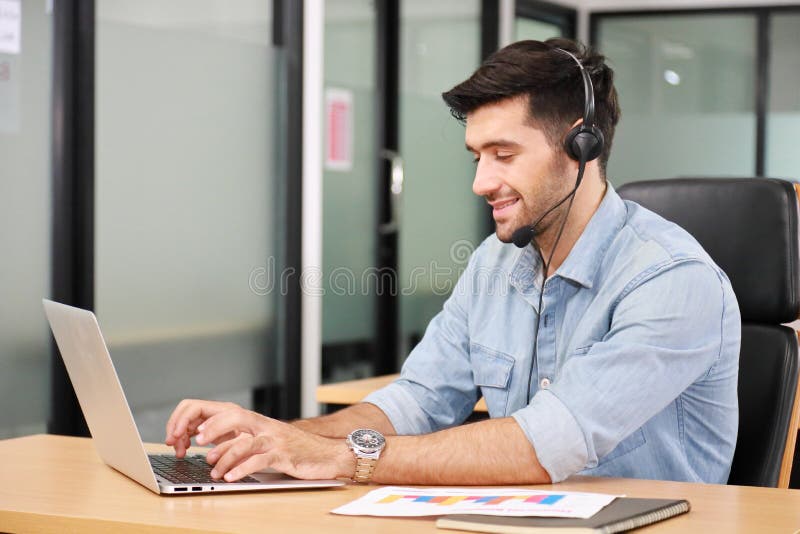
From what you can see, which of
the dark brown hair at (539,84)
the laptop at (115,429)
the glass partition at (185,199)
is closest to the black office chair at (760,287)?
the dark brown hair at (539,84)

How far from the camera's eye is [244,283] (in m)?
4.25

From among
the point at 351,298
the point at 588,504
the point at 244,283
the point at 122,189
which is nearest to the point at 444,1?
the point at 351,298

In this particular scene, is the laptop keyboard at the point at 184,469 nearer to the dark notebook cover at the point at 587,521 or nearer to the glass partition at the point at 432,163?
the dark notebook cover at the point at 587,521

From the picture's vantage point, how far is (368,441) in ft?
4.47

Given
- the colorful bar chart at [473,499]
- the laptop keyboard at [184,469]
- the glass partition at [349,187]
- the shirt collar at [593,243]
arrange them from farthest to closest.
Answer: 1. the glass partition at [349,187]
2. the shirt collar at [593,243]
3. the laptop keyboard at [184,469]
4. the colorful bar chart at [473,499]

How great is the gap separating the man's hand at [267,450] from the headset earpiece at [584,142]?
529 millimetres

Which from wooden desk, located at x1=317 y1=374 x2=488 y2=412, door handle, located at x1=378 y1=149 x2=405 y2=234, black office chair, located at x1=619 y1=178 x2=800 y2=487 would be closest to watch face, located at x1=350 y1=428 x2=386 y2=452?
black office chair, located at x1=619 y1=178 x2=800 y2=487

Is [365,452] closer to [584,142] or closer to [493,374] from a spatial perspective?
[493,374]

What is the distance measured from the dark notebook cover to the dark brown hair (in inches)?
24.3

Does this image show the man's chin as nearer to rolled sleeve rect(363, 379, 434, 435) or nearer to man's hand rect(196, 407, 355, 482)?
rolled sleeve rect(363, 379, 434, 435)

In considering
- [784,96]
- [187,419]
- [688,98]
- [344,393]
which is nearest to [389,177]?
[688,98]

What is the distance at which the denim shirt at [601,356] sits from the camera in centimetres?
139

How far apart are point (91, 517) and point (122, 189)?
256 centimetres

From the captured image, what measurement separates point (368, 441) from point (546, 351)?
36cm
